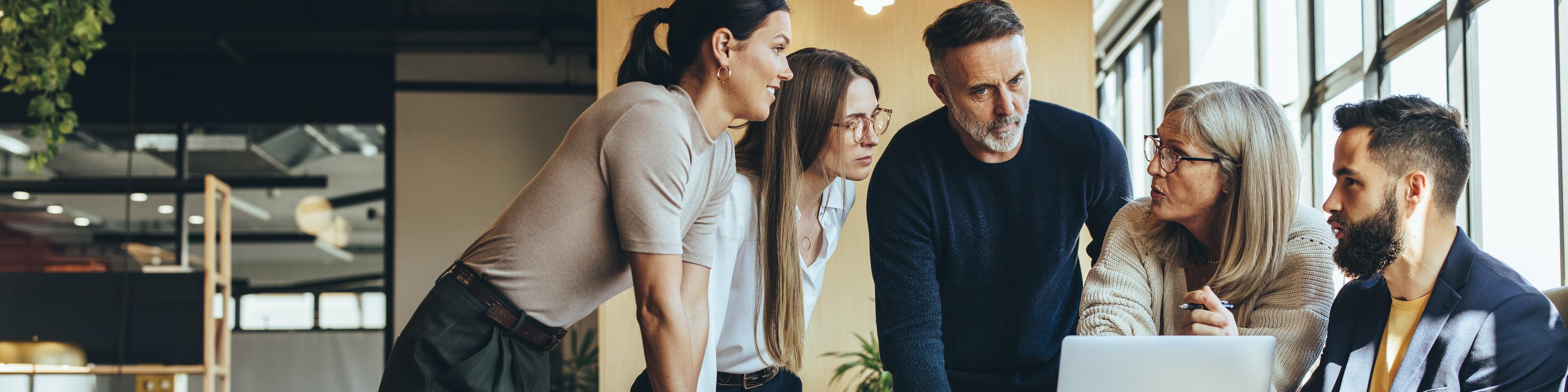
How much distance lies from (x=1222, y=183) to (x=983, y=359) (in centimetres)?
55

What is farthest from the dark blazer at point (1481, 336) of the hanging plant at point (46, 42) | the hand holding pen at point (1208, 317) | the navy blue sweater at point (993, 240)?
the hanging plant at point (46, 42)

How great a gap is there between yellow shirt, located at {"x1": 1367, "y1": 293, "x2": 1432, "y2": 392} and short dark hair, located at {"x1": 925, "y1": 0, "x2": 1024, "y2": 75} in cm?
79

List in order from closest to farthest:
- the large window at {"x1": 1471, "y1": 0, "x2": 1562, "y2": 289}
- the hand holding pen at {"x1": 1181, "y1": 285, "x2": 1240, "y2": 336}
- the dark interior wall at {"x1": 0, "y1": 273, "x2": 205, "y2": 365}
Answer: the hand holding pen at {"x1": 1181, "y1": 285, "x2": 1240, "y2": 336} → the large window at {"x1": 1471, "y1": 0, "x2": 1562, "y2": 289} → the dark interior wall at {"x1": 0, "y1": 273, "x2": 205, "y2": 365}

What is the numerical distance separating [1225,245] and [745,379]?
3.01 feet

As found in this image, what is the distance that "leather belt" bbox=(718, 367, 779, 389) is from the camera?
2078 millimetres

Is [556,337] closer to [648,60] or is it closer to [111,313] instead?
[648,60]

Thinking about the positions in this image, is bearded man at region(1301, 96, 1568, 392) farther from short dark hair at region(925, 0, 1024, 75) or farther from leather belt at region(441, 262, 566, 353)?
leather belt at region(441, 262, 566, 353)

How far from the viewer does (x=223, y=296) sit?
25.5 feet

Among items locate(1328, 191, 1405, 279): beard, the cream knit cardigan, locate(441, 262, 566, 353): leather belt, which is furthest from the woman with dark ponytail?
locate(1328, 191, 1405, 279): beard

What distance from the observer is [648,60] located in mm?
1731

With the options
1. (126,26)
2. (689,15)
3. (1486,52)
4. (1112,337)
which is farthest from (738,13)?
(126,26)

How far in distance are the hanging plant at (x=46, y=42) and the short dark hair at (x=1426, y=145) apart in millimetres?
4234

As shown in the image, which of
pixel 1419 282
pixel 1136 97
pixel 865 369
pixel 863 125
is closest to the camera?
pixel 1419 282

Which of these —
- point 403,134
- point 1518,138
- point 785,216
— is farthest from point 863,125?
point 403,134
